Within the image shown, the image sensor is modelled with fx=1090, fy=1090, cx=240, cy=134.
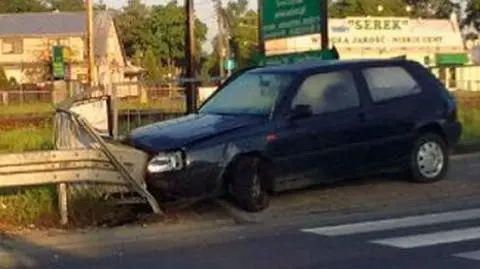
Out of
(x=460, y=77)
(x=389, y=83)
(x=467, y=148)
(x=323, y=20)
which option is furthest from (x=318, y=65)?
(x=460, y=77)

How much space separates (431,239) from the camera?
1023 cm

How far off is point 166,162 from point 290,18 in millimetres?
8741

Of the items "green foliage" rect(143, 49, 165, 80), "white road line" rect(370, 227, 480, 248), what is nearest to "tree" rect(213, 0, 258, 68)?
"green foliage" rect(143, 49, 165, 80)

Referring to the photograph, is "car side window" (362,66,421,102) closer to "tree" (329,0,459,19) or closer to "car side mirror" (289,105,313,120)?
"car side mirror" (289,105,313,120)

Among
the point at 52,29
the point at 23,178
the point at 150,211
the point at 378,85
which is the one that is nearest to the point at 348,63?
the point at 378,85

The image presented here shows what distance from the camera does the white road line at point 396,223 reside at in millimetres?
10912

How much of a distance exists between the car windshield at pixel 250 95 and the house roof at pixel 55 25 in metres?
79.1

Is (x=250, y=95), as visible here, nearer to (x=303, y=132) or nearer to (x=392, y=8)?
(x=303, y=132)

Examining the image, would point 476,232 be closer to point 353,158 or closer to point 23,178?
point 353,158

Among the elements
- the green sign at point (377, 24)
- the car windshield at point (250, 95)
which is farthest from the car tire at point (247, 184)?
the green sign at point (377, 24)

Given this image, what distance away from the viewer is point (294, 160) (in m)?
12.3

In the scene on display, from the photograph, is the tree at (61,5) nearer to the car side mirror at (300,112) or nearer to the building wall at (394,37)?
the building wall at (394,37)

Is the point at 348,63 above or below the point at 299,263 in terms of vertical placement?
above

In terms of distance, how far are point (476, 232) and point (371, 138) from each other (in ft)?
9.12
